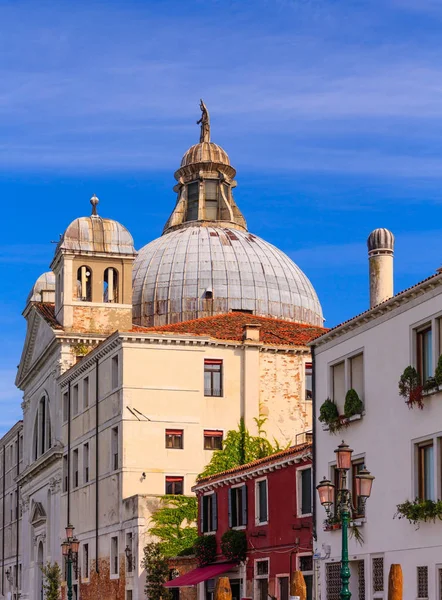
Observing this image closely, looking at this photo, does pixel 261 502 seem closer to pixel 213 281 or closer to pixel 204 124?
pixel 213 281

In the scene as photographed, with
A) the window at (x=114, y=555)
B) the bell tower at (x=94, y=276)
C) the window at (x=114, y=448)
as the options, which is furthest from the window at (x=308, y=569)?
the bell tower at (x=94, y=276)

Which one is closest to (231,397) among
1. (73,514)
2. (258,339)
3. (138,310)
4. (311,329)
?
(258,339)

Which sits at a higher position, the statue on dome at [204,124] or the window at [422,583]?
the statue on dome at [204,124]

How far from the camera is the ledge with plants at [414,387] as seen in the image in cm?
2734

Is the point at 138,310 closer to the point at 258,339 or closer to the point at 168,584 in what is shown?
the point at 258,339

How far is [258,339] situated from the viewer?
5106 cm

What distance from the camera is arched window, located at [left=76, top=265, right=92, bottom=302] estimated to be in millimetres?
58875

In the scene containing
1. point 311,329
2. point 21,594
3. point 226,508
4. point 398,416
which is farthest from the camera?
point 21,594

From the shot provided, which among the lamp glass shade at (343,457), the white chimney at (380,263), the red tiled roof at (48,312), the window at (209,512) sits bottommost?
the window at (209,512)

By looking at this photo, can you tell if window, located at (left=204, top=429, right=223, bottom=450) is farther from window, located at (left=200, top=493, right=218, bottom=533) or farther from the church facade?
window, located at (left=200, top=493, right=218, bottom=533)

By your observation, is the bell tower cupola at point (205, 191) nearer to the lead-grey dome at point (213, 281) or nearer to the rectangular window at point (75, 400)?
the lead-grey dome at point (213, 281)

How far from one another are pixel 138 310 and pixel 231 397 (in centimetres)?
2107

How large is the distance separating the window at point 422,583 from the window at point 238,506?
1163 centimetres

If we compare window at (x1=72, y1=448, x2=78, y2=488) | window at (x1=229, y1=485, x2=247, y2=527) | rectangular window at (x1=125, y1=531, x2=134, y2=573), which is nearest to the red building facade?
window at (x1=229, y1=485, x2=247, y2=527)
